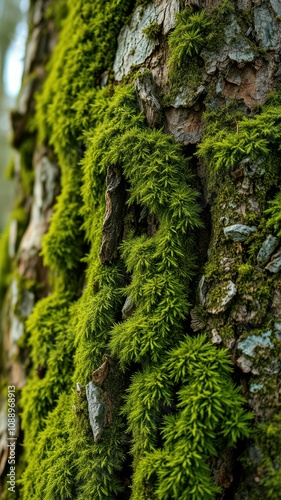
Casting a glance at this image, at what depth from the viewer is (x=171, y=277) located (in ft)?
6.81

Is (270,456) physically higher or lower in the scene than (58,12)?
lower

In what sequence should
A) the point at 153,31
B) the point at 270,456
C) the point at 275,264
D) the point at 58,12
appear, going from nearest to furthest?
the point at 270,456, the point at 275,264, the point at 153,31, the point at 58,12

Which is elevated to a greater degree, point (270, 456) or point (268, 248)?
point (268, 248)

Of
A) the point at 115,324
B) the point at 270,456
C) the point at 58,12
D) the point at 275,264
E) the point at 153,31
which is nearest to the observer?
the point at 270,456

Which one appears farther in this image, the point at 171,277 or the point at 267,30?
the point at 267,30

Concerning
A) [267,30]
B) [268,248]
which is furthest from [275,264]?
[267,30]

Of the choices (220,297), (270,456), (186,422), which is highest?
(220,297)

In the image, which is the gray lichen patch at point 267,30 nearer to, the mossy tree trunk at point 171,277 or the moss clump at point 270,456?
the mossy tree trunk at point 171,277

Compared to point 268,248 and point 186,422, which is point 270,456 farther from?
point 268,248

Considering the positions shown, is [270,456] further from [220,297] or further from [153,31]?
[153,31]

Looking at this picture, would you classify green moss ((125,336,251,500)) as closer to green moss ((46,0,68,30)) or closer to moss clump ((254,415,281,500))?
moss clump ((254,415,281,500))

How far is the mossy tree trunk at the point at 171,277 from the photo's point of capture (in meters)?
1.84

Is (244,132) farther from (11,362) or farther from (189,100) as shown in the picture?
(11,362)

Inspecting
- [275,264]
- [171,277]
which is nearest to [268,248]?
[275,264]
